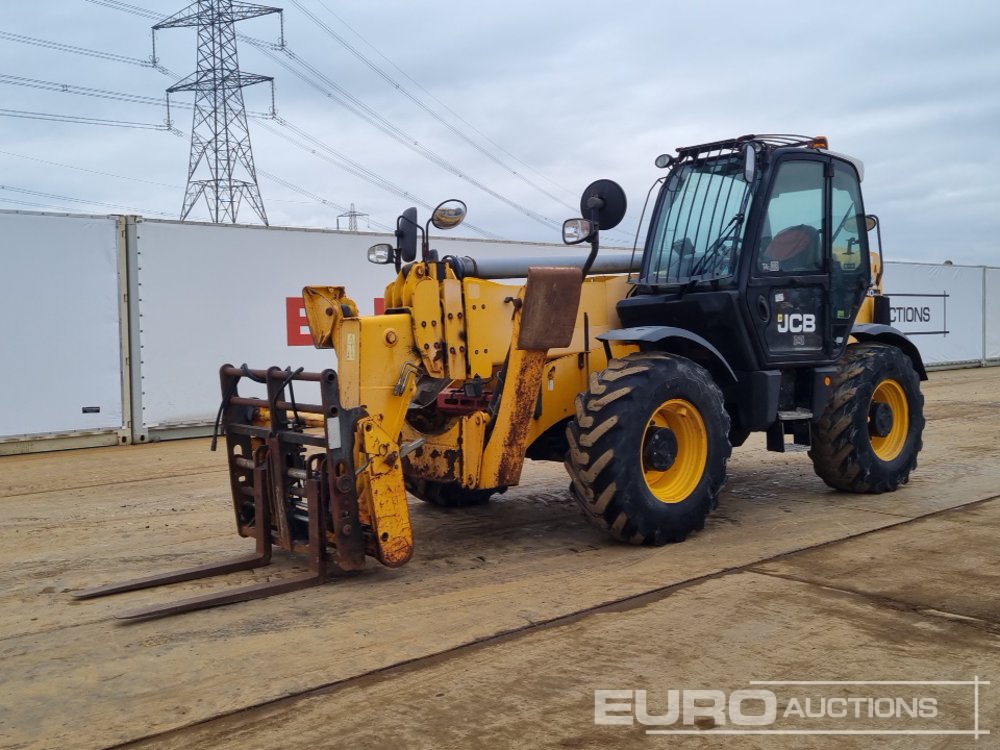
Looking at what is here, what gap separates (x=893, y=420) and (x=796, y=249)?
1793 mm

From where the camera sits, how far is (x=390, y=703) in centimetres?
360

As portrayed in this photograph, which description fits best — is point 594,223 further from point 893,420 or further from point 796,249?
point 893,420

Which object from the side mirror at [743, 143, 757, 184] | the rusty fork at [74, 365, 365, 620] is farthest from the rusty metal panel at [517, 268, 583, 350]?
the side mirror at [743, 143, 757, 184]

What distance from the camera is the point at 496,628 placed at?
4.42 m

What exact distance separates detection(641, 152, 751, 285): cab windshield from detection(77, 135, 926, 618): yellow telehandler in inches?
0.6

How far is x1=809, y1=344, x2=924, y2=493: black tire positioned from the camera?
23.5 ft

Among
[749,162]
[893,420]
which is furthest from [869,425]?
[749,162]

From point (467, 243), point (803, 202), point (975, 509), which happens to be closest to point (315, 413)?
point (803, 202)

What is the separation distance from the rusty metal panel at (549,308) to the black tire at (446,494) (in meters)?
1.67

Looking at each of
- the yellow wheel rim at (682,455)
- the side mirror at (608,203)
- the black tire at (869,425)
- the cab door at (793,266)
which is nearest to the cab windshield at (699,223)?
the cab door at (793,266)

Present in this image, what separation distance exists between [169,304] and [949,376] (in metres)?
16.3

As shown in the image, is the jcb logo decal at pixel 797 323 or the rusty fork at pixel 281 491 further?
the jcb logo decal at pixel 797 323

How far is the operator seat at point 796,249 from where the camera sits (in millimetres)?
6770

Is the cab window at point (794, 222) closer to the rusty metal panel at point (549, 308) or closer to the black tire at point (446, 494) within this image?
the rusty metal panel at point (549, 308)
